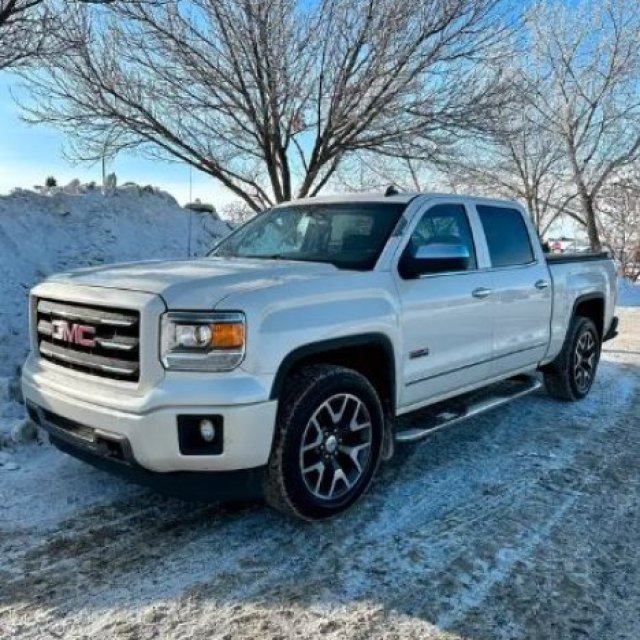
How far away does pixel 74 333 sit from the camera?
3.55 m

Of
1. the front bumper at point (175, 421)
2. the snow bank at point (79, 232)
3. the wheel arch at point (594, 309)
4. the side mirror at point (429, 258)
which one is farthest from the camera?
the snow bank at point (79, 232)

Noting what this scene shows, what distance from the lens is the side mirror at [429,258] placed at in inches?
162

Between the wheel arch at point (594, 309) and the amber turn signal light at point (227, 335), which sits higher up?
the amber turn signal light at point (227, 335)

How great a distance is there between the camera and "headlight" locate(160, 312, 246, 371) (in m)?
3.16

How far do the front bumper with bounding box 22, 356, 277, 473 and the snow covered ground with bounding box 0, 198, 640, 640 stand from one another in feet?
1.67

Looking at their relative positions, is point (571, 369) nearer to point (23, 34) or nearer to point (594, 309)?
point (594, 309)

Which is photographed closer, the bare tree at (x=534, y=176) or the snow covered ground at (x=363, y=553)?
the snow covered ground at (x=363, y=553)

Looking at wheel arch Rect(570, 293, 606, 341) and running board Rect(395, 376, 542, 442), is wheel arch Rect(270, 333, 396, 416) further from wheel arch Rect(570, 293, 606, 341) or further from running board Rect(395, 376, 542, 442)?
wheel arch Rect(570, 293, 606, 341)

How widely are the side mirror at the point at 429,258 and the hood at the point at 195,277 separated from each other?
0.50m

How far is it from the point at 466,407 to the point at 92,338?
8.89ft

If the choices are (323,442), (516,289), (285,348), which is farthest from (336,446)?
(516,289)

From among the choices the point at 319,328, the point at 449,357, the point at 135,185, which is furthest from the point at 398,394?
the point at 135,185

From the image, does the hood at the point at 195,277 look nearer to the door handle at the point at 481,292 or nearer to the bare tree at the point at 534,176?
the door handle at the point at 481,292

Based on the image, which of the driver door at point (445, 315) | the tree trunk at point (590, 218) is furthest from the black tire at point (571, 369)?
the tree trunk at point (590, 218)
